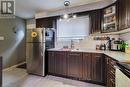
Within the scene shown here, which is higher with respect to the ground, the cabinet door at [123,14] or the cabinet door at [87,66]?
the cabinet door at [123,14]

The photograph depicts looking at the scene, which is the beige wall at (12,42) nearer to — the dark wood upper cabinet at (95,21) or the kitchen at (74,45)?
the kitchen at (74,45)

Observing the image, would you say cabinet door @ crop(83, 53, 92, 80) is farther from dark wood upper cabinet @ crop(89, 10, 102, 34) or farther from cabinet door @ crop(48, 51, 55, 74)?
cabinet door @ crop(48, 51, 55, 74)

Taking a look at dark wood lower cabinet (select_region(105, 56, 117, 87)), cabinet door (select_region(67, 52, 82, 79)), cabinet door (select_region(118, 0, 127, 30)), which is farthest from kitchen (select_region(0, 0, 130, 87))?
dark wood lower cabinet (select_region(105, 56, 117, 87))

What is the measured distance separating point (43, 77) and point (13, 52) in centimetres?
214

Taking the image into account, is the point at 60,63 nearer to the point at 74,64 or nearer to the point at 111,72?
the point at 74,64

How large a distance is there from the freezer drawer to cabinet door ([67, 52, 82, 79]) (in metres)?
0.92

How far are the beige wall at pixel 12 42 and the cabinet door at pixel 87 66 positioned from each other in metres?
3.13

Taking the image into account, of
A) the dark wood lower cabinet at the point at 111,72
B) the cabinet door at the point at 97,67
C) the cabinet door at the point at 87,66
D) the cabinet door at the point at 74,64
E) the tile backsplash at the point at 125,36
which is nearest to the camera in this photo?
the dark wood lower cabinet at the point at 111,72

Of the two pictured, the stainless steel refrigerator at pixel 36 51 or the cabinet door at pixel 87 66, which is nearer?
the cabinet door at pixel 87 66

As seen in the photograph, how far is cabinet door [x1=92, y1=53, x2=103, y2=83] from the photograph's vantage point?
3.06 metres

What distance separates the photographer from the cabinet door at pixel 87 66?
3.21m

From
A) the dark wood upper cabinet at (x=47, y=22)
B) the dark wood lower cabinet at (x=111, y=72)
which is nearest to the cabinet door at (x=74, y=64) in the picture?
the dark wood lower cabinet at (x=111, y=72)

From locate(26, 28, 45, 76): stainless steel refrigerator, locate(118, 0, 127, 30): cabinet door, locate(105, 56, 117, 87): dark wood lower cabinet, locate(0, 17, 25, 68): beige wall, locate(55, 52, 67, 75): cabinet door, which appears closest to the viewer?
locate(105, 56, 117, 87): dark wood lower cabinet

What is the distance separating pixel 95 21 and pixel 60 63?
67.6 inches
